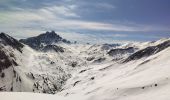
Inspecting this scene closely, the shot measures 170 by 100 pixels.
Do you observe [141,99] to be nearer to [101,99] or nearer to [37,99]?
[101,99]

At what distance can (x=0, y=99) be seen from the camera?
3378cm

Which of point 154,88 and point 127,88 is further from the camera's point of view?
point 127,88

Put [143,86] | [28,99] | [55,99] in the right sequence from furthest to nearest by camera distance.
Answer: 1. [143,86]
2. [55,99]
3. [28,99]

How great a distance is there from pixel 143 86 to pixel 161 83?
4241 millimetres

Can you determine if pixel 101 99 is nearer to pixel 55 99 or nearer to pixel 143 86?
pixel 143 86

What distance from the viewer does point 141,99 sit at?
150 ft

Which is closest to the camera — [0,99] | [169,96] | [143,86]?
[0,99]

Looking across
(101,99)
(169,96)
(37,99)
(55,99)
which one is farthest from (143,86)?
(37,99)

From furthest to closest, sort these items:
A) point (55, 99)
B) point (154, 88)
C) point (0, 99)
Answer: point (154, 88)
point (55, 99)
point (0, 99)

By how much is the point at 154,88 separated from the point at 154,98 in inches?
520

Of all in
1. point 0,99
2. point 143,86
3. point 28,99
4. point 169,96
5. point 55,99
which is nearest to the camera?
point 0,99

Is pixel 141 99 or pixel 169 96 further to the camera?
pixel 141 99

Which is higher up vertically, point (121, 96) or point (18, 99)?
point (18, 99)

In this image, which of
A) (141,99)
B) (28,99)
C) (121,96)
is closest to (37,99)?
(28,99)
